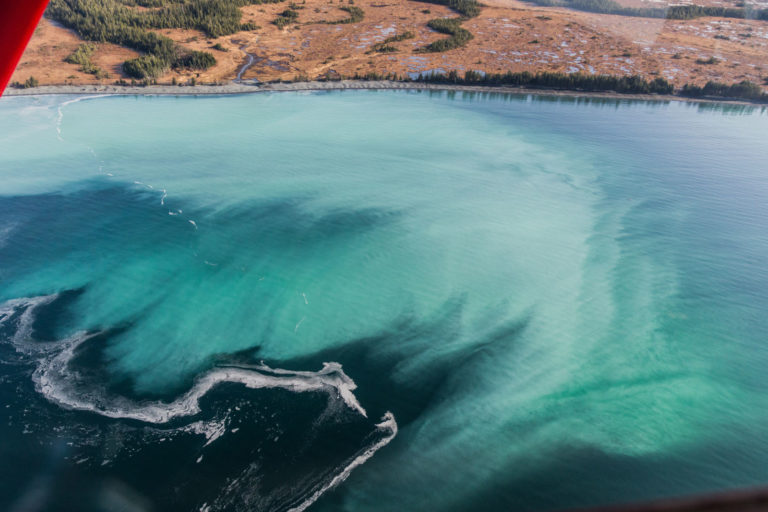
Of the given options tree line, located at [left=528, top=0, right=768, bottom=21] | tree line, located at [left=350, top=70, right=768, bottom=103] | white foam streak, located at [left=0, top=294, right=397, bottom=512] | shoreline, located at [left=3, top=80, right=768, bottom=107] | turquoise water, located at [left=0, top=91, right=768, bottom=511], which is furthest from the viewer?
tree line, located at [left=528, top=0, right=768, bottom=21]

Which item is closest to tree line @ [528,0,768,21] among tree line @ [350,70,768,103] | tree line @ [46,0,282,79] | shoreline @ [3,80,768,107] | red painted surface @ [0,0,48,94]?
tree line @ [350,70,768,103]

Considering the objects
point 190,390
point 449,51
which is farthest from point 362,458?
point 449,51

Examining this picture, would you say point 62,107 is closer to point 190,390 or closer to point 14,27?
point 190,390

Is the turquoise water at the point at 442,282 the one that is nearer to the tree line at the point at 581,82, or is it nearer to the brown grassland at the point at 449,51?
the tree line at the point at 581,82

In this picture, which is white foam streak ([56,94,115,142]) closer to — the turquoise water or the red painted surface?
the turquoise water

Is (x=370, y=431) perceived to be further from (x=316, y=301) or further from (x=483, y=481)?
(x=316, y=301)

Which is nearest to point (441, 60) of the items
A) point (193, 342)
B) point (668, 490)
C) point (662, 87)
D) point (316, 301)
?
point (662, 87)

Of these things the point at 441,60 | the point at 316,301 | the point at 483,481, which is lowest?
the point at 483,481
